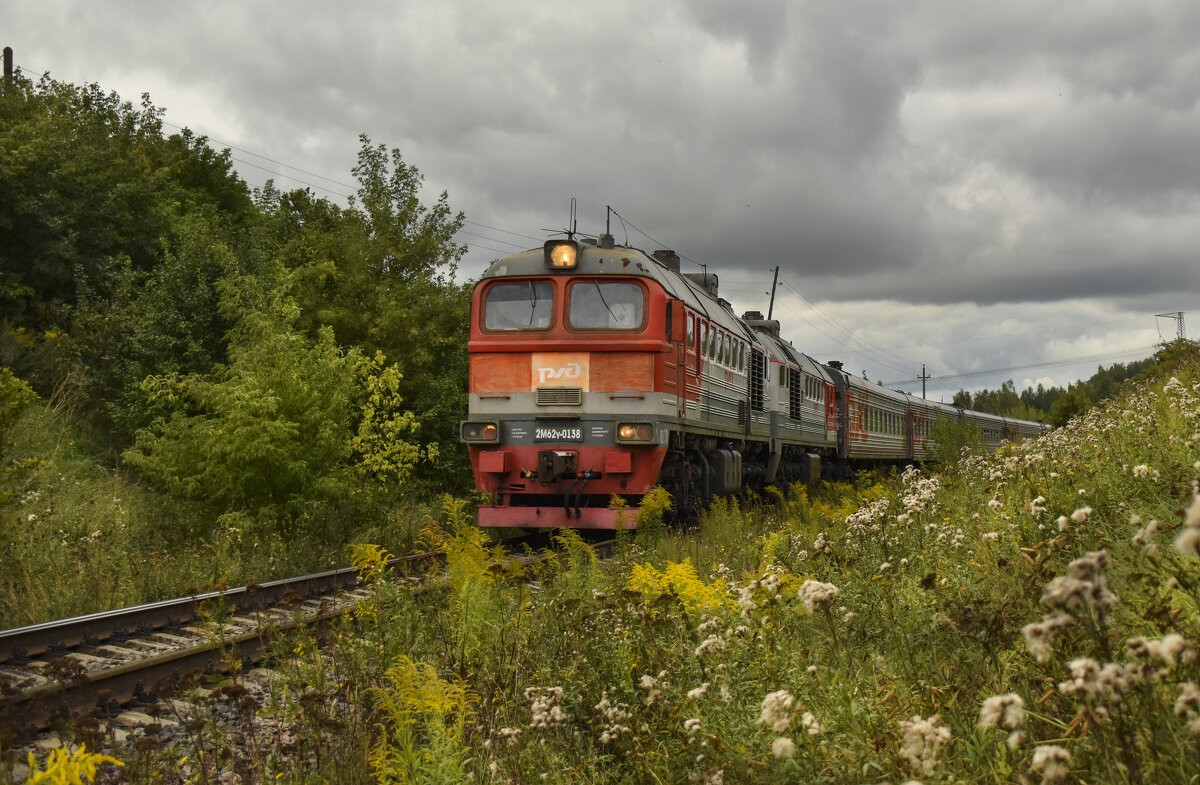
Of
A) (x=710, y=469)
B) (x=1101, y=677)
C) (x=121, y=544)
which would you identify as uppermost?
(x=710, y=469)

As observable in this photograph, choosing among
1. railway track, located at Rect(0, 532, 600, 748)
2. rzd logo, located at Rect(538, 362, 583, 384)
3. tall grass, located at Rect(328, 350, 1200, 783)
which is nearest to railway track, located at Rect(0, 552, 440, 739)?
railway track, located at Rect(0, 532, 600, 748)

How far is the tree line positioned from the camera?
11.4 m

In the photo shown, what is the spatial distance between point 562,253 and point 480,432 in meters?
2.55

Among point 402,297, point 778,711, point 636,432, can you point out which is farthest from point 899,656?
point 402,297

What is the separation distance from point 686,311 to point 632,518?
131 inches

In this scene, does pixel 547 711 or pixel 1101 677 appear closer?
pixel 1101 677

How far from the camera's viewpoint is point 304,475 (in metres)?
11.3

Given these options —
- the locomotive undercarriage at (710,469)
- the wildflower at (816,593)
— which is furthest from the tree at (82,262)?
the wildflower at (816,593)

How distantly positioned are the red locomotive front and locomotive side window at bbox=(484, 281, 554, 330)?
16 mm

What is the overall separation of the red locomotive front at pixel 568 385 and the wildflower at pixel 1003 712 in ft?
30.1

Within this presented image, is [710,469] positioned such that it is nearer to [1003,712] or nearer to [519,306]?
[519,306]

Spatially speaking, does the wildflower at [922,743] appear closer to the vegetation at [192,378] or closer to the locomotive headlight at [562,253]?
the vegetation at [192,378]

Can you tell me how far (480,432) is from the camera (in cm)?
1209

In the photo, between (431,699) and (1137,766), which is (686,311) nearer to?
(431,699)
